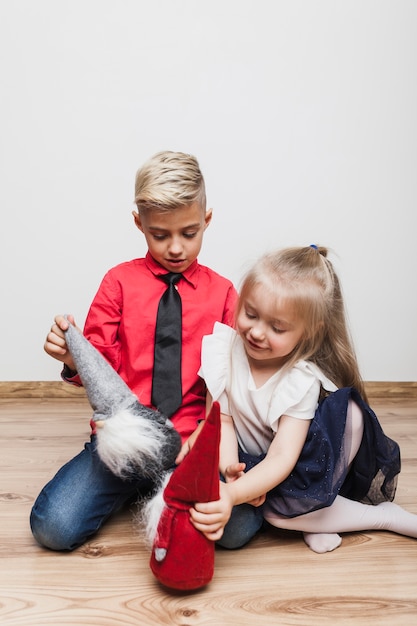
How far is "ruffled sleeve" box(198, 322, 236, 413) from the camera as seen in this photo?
984 mm

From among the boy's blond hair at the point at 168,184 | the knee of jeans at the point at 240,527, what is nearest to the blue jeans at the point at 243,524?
the knee of jeans at the point at 240,527

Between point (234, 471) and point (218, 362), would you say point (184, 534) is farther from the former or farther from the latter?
point (218, 362)

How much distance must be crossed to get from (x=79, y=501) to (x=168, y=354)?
0.90 feet

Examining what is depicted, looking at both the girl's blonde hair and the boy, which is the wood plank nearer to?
the boy

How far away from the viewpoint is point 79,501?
954mm

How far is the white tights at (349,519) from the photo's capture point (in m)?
0.94

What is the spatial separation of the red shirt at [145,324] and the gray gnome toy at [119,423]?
124 millimetres

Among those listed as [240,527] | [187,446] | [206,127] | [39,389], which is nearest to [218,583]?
[240,527]

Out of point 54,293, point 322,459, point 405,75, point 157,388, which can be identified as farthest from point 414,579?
point 405,75

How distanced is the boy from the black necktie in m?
0.01

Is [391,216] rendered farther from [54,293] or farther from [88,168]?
[54,293]

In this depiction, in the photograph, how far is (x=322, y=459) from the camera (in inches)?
35.7

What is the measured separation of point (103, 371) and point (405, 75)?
113cm

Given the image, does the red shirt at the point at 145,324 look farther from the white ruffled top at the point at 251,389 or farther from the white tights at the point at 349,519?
the white tights at the point at 349,519
